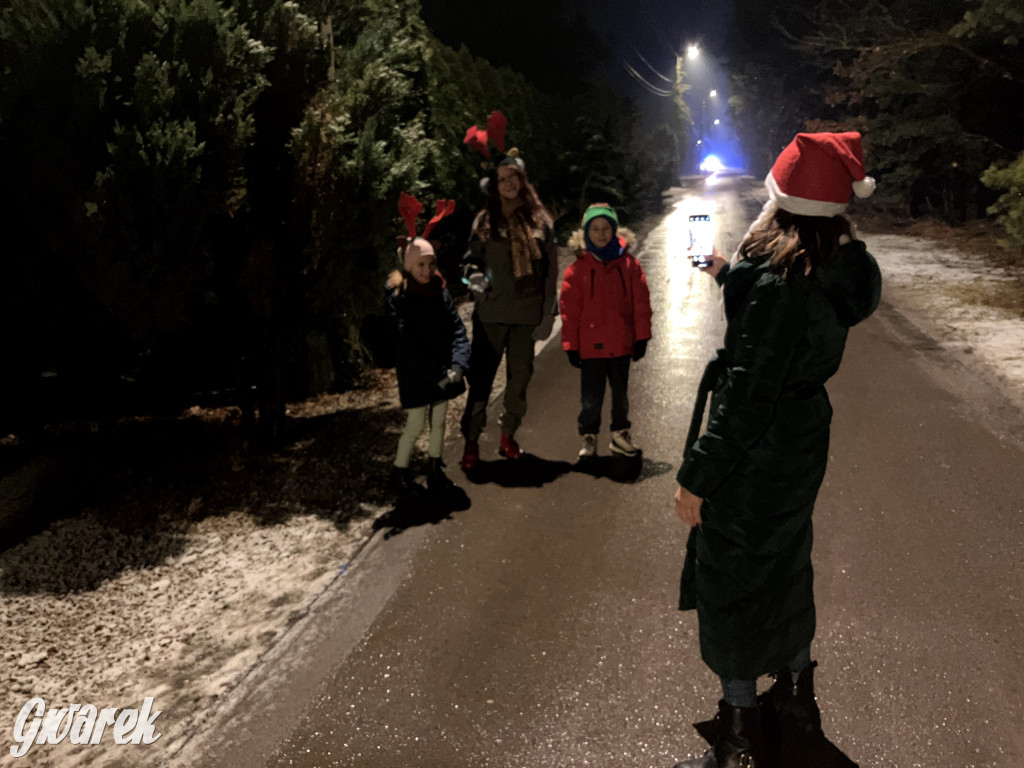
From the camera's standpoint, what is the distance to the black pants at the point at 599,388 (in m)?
5.61

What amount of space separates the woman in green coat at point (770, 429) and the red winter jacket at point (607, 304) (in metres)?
2.56

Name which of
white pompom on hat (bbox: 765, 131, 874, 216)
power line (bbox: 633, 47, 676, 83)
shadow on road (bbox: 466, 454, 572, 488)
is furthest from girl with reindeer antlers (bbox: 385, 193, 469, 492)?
power line (bbox: 633, 47, 676, 83)

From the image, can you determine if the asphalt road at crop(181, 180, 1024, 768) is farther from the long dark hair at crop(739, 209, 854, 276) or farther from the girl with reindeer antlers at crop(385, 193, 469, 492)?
the long dark hair at crop(739, 209, 854, 276)

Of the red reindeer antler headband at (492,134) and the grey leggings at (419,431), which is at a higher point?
the red reindeer antler headband at (492,134)

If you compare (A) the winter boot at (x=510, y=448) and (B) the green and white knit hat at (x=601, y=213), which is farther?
(A) the winter boot at (x=510, y=448)

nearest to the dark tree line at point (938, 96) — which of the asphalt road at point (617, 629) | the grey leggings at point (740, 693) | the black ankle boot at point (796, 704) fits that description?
the asphalt road at point (617, 629)

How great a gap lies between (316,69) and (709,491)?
4425 mm

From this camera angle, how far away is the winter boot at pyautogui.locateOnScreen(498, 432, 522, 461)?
5938 millimetres

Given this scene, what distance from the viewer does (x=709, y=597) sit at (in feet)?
9.18

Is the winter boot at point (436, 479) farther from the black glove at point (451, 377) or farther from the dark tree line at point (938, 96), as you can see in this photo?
the dark tree line at point (938, 96)

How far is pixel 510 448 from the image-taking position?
19.5ft

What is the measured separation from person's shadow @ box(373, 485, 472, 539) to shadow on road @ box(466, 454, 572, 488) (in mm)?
292

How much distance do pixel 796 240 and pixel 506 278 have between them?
3126mm

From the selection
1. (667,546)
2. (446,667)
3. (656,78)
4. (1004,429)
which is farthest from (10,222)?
(656,78)
